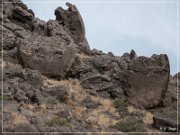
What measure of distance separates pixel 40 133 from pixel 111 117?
24.3 ft

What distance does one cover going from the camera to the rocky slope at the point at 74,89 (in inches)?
950

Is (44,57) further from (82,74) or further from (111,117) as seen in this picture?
(111,117)

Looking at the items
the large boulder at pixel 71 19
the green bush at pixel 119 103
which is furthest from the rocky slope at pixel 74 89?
the large boulder at pixel 71 19

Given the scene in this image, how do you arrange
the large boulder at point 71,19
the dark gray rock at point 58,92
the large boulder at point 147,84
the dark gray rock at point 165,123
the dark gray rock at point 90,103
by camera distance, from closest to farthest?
1. the dark gray rock at point 165,123
2. the dark gray rock at point 58,92
3. the dark gray rock at point 90,103
4. the large boulder at point 147,84
5. the large boulder at point 71,19

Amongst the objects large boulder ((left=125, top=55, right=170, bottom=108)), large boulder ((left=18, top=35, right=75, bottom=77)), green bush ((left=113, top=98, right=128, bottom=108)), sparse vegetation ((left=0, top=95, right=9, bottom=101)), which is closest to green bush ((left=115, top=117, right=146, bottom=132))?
green bush ((left=113, top=98, right=128, bottom=108))

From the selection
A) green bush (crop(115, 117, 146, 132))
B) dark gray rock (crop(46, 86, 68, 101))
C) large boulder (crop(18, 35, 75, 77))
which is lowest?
green bush (crop(115, 117, 146, 132))

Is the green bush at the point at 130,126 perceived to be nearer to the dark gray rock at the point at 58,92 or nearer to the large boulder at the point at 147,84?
the dark gray rock at the point at 58,92

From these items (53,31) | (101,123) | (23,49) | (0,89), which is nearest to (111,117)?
(101,123)

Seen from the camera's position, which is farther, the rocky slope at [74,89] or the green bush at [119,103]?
the green bush at [119,103]

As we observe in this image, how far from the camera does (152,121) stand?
27.8 meters

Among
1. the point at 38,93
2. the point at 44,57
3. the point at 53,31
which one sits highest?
the point at 53,31

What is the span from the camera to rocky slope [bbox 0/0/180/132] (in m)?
24.1

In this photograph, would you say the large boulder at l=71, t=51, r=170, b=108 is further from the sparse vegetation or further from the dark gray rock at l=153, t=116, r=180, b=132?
the sparse vegetation

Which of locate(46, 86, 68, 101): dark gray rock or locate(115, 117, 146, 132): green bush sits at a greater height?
locate(46, 86, 68, 101): dark gray rock
